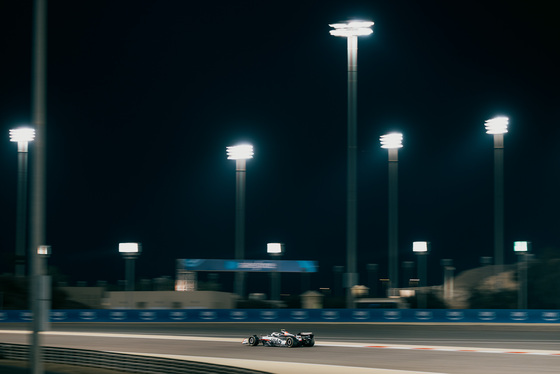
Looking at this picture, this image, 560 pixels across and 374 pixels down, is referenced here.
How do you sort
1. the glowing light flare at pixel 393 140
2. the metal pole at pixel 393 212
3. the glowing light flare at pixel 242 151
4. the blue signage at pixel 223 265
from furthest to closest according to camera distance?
the blue signage at pixel 223 265, the glowing light flare at pixel 242 151, the glowing light flare at pixel 393 140, the metal pole at pixel 393 212

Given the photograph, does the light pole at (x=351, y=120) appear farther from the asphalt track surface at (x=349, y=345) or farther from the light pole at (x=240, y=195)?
the light pole at (x=240, y=195)

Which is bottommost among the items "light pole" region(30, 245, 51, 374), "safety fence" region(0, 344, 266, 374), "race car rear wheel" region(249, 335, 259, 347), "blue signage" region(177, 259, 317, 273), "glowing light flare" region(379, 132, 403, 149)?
"race car rear wheel" region(249, 335, 259, 347)

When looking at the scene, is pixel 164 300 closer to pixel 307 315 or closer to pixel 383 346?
pixel 307 315

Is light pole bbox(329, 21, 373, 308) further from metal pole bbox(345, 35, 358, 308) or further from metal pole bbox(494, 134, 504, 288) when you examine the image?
metal pole bbox(494, 134, 504, 288)

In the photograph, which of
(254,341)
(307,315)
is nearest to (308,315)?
(307,315)

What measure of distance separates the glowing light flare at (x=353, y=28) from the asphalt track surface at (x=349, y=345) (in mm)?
14361

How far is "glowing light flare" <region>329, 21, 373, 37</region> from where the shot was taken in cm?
3941

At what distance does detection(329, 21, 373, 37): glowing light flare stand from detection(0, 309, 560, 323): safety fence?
14.2 m

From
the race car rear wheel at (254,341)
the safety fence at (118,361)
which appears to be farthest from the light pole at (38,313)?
the race car rear wheel at (254,341)

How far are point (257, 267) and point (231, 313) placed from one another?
23483 millimetres

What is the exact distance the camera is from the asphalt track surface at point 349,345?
20.9 m

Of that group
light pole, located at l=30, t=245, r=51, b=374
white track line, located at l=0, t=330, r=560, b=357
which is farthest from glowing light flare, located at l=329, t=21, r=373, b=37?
light pole, located at l=30, t=245, r=51, b=374

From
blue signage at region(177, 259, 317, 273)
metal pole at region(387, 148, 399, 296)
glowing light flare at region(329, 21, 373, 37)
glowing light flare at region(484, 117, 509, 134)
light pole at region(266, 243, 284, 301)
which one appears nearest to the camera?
glowing light flare at region(329, 21, 373, 37)

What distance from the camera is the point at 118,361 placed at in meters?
19.0
